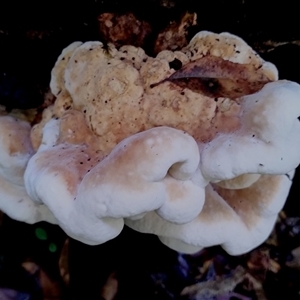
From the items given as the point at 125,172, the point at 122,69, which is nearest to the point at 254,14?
the point at 122,69

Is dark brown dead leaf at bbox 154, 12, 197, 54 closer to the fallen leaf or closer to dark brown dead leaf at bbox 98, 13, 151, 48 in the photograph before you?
dark brown dead leaf at bbox 98, 13, 151, 48

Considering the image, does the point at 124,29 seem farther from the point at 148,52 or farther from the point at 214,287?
the point at 214,287

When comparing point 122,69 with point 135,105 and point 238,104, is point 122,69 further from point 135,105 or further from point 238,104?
point 238,104

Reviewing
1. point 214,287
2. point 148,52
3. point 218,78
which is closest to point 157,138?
point 218,78

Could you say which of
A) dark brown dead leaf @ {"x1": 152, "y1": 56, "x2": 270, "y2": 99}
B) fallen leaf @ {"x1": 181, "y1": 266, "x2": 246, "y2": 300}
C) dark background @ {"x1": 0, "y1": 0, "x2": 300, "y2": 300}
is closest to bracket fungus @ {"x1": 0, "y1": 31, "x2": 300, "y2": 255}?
dark brown dead leaf @ {"x1": 152, "y1": 56, "x2": 270, "y2": 99}

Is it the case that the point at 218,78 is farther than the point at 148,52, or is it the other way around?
the point at 148,52

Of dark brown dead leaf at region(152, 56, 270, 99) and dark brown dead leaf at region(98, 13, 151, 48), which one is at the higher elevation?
dark brown dead leaf at region(98, 13, 151, 48)

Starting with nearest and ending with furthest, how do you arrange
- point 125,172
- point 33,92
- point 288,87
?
1. point 125,172
2. point 288,87
3. point 33,92

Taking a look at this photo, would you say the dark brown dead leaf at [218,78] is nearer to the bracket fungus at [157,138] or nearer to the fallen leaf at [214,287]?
the bracket fungus at [157,138]
